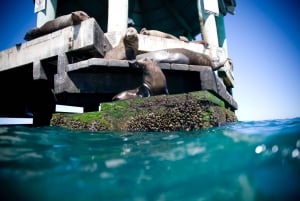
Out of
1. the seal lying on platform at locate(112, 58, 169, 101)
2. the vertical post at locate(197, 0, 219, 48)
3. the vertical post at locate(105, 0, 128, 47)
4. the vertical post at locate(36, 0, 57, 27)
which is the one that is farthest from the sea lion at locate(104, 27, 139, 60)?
the vertical post at locate(36, 0, 57, 27)

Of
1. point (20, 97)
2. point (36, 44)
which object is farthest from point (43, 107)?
point (36, 44)

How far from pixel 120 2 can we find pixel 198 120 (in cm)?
702

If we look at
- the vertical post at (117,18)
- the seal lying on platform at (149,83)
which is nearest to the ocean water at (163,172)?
the seal lying on platform at (149,83)

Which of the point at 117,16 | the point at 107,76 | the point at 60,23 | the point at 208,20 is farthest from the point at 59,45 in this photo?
the point at 208,20

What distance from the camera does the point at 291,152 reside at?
2.61 meters

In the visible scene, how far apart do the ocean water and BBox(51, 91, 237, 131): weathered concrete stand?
0.98 m

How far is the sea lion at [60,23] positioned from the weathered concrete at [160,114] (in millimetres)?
2830

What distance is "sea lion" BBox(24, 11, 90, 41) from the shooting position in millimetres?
5941

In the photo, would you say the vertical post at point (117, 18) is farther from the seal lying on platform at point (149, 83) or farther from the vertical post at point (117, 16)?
→ the seal lying on platform at point (149, 83)

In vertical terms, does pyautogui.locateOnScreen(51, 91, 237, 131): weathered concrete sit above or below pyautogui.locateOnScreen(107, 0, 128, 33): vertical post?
below

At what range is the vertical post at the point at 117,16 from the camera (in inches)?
346

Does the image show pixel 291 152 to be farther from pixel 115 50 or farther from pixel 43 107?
pixel 43 107

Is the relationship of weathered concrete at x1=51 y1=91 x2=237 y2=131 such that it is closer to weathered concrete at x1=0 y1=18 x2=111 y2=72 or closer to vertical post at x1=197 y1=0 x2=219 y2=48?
weathered concrete at x1=0 y1=18 x2=111 y2=72

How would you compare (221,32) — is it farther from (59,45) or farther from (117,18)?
(59,45)
